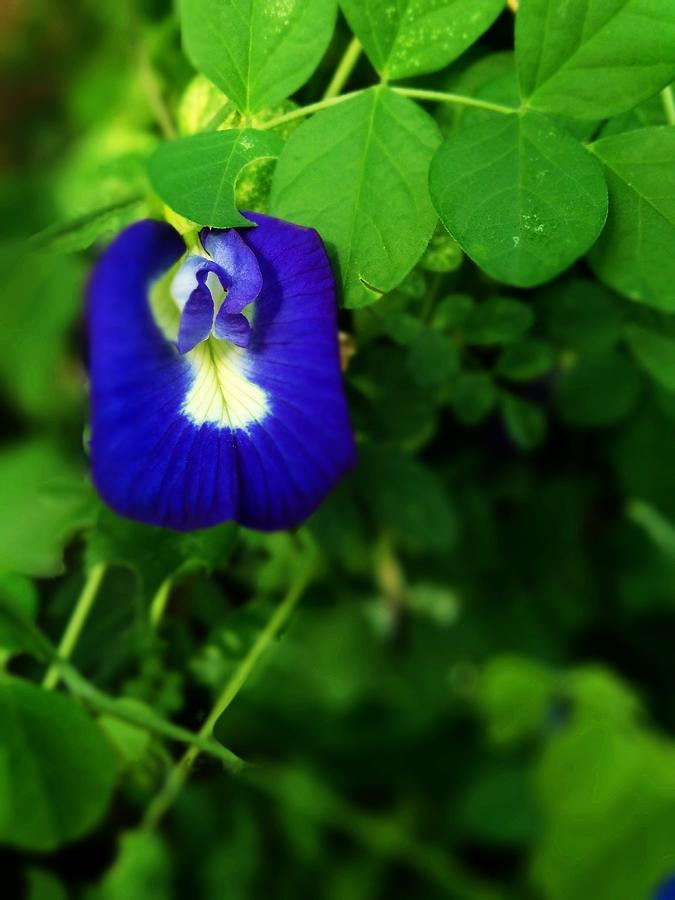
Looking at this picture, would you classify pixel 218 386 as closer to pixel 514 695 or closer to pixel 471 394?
pixel 471 394

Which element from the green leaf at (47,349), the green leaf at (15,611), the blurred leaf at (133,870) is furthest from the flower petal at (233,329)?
the green leaf at (47,349)

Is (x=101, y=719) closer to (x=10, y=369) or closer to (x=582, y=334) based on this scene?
(x=582, y=334)

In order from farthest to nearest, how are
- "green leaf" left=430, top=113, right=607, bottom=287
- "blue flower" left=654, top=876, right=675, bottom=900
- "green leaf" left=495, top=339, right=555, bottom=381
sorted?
"blue flower" left=654, top=876, right=675, bottom=900, "green leaf" left=495, top=339, right=555, bottom=381, "green leaf" left=430, top=113, right=607, bottom=287

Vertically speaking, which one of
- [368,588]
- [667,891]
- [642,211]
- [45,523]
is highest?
[642,211]

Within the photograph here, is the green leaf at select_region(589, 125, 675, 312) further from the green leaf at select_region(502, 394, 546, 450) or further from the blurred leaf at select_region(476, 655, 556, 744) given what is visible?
the blurred leaf at select_region(476, 655, 556, 744)

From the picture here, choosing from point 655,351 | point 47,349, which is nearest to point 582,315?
point 655,351

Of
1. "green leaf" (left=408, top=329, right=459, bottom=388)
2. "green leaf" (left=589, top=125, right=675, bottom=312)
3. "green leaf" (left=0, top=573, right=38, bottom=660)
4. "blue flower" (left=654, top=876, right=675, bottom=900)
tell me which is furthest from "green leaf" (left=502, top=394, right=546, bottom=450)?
"blue flower" (left=654, top=876, right=675, bottom=900)

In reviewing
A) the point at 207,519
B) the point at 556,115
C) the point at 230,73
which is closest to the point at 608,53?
the point at 556,115
